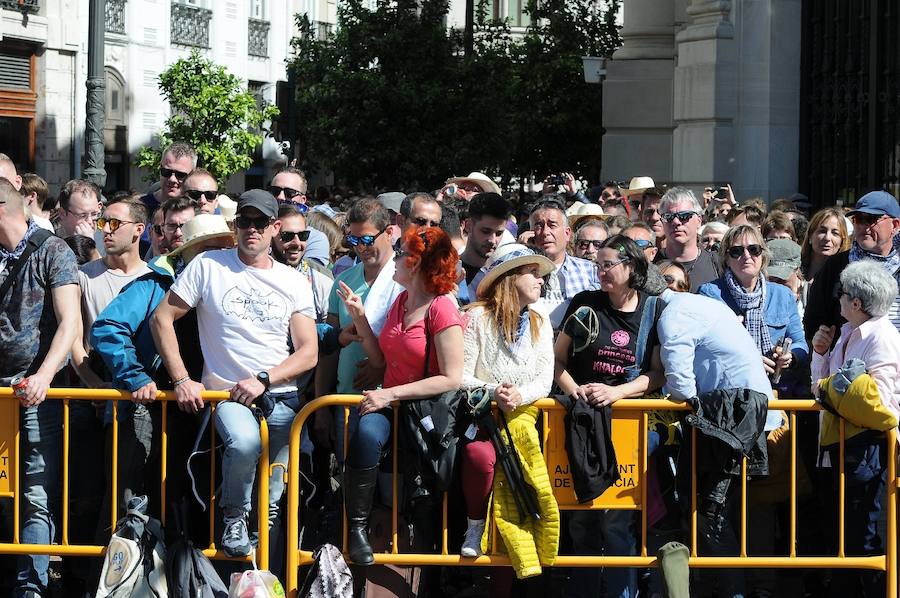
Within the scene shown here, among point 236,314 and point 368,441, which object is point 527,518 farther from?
point 236,314

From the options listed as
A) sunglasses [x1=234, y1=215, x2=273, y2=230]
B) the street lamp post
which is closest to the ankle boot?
sunglasses [x1=234, y1=215, x2=273, y2=230]

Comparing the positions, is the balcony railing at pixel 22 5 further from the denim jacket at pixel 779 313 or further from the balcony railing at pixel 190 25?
the denim jacket at pixel 779 313

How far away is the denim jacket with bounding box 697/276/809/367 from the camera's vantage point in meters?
8.14

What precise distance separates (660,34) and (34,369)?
593 inches

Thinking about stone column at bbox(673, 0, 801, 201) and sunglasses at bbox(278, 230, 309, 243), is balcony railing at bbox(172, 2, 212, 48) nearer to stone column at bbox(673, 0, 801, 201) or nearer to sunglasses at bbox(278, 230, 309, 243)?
stone column at bbox(673, 0, 801, 201)

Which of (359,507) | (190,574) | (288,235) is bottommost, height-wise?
(190,574)

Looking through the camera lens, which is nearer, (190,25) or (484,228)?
(484,228)

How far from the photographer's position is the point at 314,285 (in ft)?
26.7

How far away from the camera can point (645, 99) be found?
2077 centimetres

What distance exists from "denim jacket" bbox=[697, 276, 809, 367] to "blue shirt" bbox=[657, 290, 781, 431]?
1.00 m

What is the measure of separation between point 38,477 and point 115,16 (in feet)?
93.9

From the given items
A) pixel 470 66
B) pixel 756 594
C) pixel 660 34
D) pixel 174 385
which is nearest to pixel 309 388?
pixel 174 385

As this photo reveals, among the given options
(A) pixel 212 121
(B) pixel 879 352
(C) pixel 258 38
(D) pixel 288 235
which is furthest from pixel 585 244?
(C) pixel 258 38

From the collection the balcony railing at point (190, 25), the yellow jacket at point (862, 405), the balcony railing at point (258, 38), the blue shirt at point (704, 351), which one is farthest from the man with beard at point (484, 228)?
the balcony railing at point (258, 38)
